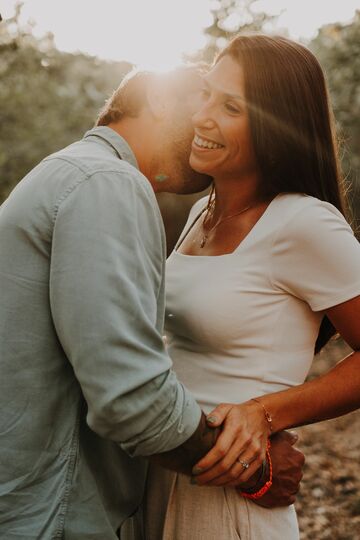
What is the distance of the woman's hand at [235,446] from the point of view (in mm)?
2145

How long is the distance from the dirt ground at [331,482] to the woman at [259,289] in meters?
3.29

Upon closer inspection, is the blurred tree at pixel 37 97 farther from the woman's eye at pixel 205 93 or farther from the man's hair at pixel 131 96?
the man's hair at pixel 131 96

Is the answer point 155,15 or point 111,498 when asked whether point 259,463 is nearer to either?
point 111,498

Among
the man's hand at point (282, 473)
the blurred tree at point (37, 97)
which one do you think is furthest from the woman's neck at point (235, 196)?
the blurred tree at point (37, 97)

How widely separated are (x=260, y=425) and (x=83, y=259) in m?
0.88

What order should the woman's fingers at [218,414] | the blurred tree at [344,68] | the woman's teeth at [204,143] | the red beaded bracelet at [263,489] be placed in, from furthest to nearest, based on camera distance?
the blurred tree at [344,68], the woman's teeth at [204,143], the red beaded bracelet at [263,489], the woman's fingers at [218,414]

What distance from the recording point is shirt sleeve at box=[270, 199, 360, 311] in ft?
7.64

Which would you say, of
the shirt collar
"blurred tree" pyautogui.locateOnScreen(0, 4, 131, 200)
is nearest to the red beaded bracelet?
the shirt collar

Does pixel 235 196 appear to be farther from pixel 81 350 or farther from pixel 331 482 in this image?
pixel 331 482

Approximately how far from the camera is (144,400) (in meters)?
1.86

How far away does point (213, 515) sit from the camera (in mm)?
2402

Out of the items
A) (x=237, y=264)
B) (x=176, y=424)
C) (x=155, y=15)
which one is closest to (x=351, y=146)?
(x=155, y=15)

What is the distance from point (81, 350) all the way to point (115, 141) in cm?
73

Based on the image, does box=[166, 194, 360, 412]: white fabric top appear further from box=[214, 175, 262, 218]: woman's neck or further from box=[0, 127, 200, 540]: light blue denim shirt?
box=[0, 127, 200, 540]: light blue denim shirt
